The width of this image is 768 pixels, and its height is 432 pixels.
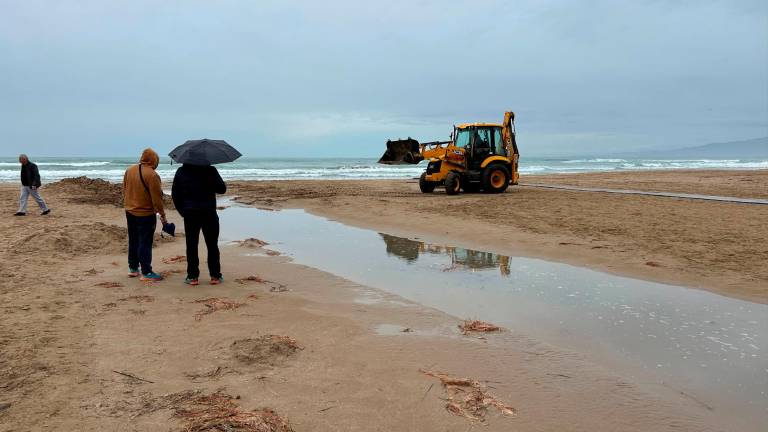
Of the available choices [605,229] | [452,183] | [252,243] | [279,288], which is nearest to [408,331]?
[279,288]

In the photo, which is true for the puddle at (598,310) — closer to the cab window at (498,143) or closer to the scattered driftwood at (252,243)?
the scattered driftwood at (252,243)

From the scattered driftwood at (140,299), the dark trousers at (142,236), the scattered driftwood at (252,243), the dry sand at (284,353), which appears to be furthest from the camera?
the scattered driftwood at (252,243)

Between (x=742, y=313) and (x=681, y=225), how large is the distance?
5893 millimetres

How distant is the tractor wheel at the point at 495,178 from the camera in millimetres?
18516

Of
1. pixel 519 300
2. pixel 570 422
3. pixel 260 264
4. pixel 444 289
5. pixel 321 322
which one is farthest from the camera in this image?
pixel 260 264

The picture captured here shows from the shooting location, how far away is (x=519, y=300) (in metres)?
5.77

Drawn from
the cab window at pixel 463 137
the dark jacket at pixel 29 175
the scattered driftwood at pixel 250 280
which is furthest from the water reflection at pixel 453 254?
the cab window at pixel 463 137

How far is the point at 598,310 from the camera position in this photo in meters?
5.39

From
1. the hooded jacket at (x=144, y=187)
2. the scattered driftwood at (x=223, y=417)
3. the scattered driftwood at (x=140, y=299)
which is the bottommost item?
the scattered driftwood at (x=223, y=417)

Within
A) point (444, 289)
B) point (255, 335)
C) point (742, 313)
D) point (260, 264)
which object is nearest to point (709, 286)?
point (742, 313)

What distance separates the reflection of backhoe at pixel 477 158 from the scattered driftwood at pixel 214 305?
44.8ft

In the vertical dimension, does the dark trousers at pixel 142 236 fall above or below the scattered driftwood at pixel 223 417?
above

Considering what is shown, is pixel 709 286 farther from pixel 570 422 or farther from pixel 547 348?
pixel 570 422

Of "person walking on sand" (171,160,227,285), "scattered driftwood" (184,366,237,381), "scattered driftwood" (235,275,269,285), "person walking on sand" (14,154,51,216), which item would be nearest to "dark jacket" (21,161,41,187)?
"person walking on sand" (14,154,51,216)
